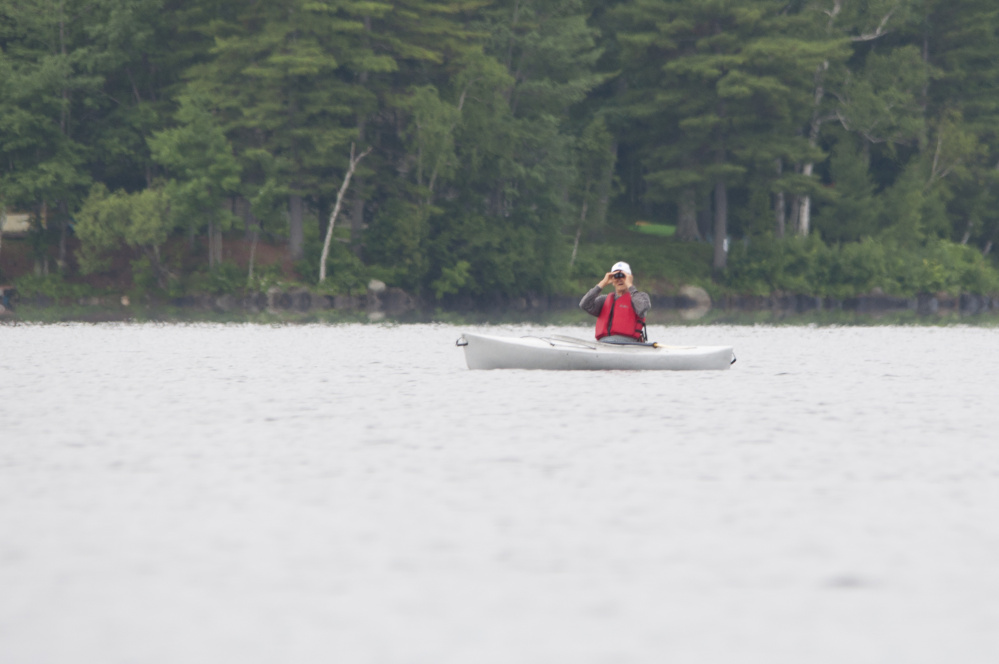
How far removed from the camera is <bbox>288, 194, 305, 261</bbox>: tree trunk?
150 feet

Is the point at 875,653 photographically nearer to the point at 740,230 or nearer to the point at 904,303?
the point at 904,303

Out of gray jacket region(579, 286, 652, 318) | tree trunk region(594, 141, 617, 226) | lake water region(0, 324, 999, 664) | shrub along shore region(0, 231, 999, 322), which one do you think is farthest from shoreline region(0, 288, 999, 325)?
lake water region(0, 324, 999, 664)

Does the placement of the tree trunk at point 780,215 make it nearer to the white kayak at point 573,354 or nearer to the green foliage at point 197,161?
the green foliage at point 197,161

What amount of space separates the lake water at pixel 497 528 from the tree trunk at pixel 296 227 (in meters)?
30.9

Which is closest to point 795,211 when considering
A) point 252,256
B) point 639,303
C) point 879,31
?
point 879,31

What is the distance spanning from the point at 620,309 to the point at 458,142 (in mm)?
29257

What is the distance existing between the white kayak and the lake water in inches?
116

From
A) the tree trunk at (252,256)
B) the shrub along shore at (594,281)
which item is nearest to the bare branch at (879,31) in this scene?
the shrub along shore at (594,281)

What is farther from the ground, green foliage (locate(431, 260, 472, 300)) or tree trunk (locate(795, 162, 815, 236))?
tree trunk (locate(795, 162, 815, 236))

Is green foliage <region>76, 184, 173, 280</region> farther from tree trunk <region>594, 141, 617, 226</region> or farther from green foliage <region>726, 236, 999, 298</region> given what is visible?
→ green foliage <region>726, 236, 999, 298</region>

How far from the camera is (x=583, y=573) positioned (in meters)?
5.93

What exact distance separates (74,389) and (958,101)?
53393mm

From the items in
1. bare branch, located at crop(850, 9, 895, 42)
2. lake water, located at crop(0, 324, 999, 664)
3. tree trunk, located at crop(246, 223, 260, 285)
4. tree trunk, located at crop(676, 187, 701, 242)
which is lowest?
lake water, located at crop(0, 324, 999, 664)

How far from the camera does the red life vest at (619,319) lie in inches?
720
